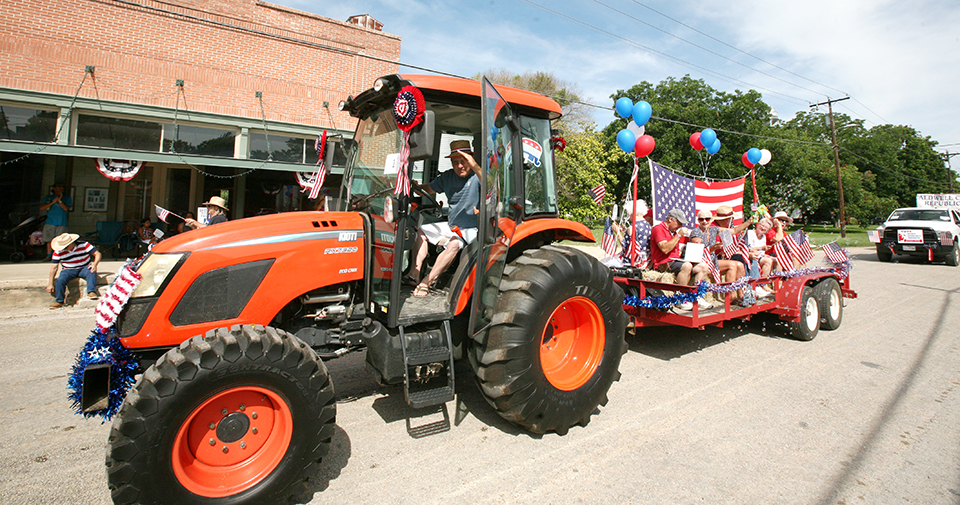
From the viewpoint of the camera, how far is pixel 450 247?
11.7 feet

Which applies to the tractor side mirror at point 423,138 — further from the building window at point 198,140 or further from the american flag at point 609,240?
the building window at point 198,140

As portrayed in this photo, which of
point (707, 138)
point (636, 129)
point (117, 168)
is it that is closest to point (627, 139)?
point (636, 129)

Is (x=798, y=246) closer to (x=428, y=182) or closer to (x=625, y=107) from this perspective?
(x=625, y=107)

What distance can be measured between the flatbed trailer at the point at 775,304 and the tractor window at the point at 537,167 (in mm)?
1670

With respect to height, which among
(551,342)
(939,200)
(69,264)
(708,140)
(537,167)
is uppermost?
(939,200)

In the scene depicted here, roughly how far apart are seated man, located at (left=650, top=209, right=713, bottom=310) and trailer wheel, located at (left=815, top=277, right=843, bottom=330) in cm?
194

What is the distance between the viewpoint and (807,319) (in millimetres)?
6062

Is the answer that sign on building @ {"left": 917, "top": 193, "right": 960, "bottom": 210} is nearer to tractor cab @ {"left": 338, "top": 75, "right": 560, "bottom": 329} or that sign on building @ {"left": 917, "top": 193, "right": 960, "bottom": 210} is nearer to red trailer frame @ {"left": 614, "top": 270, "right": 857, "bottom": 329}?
red trailer frame @ {"left": 614, "top": 270, "right": 857, "bottom": 329}

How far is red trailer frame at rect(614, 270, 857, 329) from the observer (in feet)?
16.3

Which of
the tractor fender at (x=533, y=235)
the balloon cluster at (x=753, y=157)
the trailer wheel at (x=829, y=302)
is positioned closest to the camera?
the tractor fender at (x=533, y=235)

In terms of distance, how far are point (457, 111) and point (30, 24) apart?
41.4 ft

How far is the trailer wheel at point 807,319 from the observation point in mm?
5953

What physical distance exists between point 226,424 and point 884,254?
20554mm

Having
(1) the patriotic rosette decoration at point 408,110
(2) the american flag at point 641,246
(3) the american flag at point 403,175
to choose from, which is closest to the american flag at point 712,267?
(2) the american flag at point 641,246
